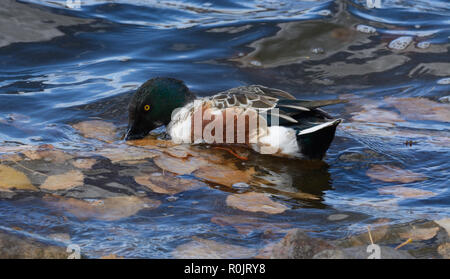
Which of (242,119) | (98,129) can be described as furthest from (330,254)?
(98,129)

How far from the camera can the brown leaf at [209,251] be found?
300 centimetres

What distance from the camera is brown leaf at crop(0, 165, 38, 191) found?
380 centimetres

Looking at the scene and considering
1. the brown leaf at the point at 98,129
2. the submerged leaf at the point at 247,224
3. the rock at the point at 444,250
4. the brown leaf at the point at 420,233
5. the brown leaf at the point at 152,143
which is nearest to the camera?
the rock at the point at 444,250

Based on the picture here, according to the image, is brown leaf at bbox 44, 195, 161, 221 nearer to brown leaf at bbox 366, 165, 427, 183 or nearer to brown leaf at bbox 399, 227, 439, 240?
brown leaf at bbox 399, 227, 439, 240

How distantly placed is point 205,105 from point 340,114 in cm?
159

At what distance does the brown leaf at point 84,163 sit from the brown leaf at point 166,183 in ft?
1.30

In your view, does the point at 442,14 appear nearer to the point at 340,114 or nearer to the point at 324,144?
the point at 340,114

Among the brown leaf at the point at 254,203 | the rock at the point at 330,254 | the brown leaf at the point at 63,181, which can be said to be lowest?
the brown leaf at the point at 254,203

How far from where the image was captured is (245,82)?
6750mm

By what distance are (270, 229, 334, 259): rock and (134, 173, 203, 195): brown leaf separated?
114cm

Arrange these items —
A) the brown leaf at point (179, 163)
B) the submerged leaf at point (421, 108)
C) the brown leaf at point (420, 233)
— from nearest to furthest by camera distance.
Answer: the brown leaf at point (420, 233) < the brown leaf at point (179, 163) < the submerged leaf at point (421, 108)

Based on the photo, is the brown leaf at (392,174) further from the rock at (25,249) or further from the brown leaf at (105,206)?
the rock at (25,249)

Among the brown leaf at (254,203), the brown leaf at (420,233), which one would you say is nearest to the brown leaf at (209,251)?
the brown leaf at (254,203)

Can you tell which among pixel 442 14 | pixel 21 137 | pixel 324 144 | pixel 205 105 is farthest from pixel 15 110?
pixel 442 14
